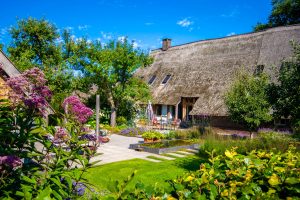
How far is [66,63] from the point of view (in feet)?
91.6

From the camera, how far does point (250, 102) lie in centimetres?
1781

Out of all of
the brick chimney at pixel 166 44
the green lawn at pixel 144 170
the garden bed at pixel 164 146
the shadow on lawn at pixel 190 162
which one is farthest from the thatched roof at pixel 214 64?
the green lawn at pixel 144 170

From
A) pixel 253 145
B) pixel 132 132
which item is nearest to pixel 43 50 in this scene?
pixel 132 132

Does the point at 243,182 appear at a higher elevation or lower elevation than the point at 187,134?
higher

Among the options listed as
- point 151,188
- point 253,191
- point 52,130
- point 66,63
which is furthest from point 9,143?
point 66,63

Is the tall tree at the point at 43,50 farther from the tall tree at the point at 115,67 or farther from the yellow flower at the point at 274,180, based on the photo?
the yellow flower at the point at 274,180

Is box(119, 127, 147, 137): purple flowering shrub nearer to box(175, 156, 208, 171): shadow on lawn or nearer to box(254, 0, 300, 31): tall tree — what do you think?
box(175, 156, 208, 171): shadow on lawn

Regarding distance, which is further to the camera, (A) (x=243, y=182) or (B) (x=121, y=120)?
(B) (x=121, y=120)

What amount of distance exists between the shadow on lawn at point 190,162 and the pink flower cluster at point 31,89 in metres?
9.22

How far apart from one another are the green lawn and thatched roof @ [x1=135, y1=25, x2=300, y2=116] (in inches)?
530

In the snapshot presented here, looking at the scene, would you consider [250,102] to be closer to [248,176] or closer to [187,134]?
[187,134]

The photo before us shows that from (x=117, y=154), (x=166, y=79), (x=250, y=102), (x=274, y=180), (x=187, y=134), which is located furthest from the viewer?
(x=166, y=79)

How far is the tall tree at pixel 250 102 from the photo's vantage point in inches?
704

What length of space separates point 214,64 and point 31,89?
30.2 meters
